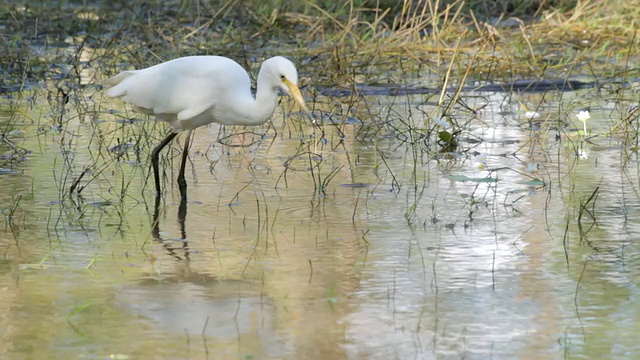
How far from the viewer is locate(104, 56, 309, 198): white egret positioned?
21.2 ft

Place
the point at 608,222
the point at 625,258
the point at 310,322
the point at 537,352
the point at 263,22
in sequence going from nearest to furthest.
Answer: the point at 537,352, the point at 310,322, the point at 625,258, the point at 608,222, the point at 263,22

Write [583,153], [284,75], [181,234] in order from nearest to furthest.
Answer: [181,234]
[284,75]
[583,153]

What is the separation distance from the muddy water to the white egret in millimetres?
405

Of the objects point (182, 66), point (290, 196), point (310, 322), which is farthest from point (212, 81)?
point (310, 322)

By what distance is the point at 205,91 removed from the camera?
Result: 22.0ft

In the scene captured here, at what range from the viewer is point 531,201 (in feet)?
21.2

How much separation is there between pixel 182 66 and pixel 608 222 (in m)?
2.46

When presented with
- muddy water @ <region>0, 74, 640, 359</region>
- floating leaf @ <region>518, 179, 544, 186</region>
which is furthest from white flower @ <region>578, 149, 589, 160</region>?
floating leaf @ <region>518, 179, 544, 186</region>

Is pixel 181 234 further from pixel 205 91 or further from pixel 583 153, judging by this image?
pixel 583 153

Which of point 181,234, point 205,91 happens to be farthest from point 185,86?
point 181,234

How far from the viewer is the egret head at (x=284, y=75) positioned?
6316 millimetres

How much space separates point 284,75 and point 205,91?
570 mm

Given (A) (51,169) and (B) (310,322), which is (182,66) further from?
(B) (310,322)

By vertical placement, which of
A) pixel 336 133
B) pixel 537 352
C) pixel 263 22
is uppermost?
pixel 263 22
